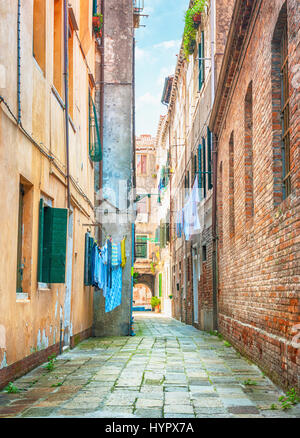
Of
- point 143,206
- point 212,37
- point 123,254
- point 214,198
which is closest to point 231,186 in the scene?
point 214,198

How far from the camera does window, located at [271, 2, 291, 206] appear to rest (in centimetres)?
676

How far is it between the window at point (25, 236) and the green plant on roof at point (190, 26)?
11.1m

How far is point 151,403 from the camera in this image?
5164mm

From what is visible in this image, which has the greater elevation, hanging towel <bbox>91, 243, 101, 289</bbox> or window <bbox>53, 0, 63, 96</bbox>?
window <bbox>53, 0, 63, 96</bbox>

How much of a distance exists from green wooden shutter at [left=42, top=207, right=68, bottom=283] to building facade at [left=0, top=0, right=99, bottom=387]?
0.05 ft

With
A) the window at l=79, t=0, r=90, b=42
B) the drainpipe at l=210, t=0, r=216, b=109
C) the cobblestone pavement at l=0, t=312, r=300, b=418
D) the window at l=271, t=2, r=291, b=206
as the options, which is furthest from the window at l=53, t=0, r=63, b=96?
the drainpipe at l=210, t=0, r=216, b=109

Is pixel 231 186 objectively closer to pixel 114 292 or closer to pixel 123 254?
pixel 123 254

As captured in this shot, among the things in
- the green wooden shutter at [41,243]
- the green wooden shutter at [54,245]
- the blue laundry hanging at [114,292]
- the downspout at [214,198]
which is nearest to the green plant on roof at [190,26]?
the downspout at [214,198]

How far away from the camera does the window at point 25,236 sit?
7434 mm

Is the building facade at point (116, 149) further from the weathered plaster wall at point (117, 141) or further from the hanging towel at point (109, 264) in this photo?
the hanging towel at point (109, 264)

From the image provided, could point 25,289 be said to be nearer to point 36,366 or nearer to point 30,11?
point 36,366

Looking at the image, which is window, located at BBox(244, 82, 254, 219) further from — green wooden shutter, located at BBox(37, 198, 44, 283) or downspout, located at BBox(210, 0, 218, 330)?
downspout, located at BBox(210, 0, 218, 330)

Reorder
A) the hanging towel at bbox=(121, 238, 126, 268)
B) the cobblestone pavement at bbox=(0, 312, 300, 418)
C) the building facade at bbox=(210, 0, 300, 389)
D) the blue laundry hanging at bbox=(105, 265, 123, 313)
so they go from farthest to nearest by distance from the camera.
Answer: the hanging towel at bbox=(121, 238, 126, 268) → the blue laundry hanging at bbox=(105, 265, 123, 313) → the building facade at bbox=(210, 0, 300, 389) → the cobblestone pavement at bbox=(0, 312, 300, 418)

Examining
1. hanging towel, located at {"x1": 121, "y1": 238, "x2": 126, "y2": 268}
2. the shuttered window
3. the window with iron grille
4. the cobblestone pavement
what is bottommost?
the cobblestone pavement
